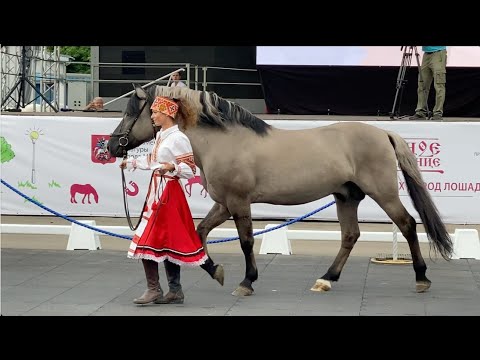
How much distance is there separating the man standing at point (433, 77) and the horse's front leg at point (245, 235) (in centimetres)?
696

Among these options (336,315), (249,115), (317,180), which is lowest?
→ (336,315)

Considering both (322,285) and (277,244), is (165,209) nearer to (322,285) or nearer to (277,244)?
(322,285)

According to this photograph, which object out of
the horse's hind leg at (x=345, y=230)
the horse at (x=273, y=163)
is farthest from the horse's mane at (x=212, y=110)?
the horse's hind leg at (x=345, y=230)

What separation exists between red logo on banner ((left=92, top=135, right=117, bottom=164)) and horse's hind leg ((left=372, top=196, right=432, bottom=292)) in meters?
5.77

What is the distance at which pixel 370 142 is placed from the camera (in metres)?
9.81

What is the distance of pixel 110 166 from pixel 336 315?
6.63 meters

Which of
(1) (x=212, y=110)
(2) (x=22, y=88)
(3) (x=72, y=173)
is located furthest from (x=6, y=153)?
(1) (x=212, y=110)

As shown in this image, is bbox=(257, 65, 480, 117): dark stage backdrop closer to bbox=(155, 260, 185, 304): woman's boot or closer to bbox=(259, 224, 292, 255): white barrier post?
bbox=(259, 224, 292, 255): white barrier post

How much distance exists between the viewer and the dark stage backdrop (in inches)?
736

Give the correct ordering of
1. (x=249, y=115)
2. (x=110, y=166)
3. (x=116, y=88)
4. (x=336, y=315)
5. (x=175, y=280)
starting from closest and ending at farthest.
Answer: (x=336, y=315)
(x=175, y=280)
(x=249, y=115)
(x=110, y=166)
(x=116, y=88)

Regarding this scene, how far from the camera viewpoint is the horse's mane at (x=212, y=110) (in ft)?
30.8

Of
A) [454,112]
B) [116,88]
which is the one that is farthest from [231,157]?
[116,88]
